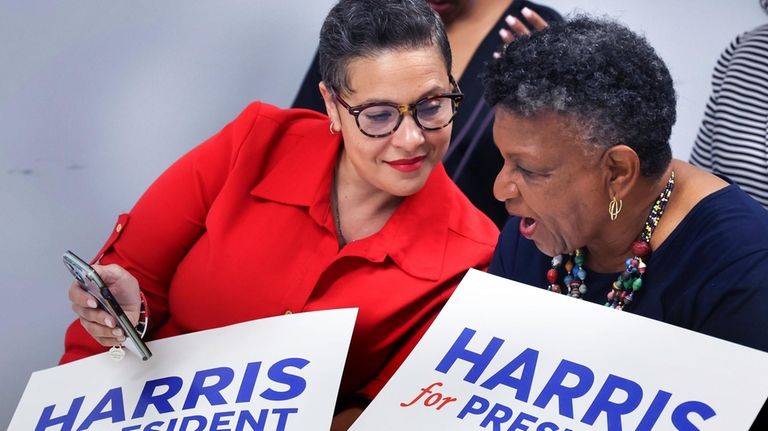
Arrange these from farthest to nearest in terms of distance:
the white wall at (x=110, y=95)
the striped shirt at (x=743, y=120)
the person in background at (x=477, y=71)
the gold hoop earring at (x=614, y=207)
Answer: the white wall at (x=110, y=95) < the person in background at (x=477, y=71) < the striped shirt at (x=743, y=120) < the gold hoop earring at (x=614, y=207)

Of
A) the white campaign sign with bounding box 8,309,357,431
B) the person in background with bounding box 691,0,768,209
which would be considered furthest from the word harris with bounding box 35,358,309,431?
the person in background with bounding box 691,0,768,209

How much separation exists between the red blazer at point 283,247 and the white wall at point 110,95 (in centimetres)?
97

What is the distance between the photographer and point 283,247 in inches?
86.4

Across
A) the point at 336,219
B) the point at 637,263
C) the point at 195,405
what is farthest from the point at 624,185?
the point at 195,405

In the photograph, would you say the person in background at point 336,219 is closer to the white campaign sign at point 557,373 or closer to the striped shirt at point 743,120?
the white campaign sign at point 557,373

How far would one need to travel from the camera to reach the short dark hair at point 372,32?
2053 mm

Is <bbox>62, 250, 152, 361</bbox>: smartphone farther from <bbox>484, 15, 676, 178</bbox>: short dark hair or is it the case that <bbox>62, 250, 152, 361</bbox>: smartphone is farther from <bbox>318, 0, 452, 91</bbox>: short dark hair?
<bbox>484, 15, 676, 178</bbox>: short dark hair

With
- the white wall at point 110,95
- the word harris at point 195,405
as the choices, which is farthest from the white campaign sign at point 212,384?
the white wall at point 110,95

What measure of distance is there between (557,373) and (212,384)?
0.59 meters

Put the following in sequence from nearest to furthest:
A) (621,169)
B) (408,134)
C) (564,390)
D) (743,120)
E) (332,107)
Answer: (564,390) < (621,169) < (408,134) < (332,107) < (743,120)

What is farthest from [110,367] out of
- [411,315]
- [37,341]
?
[37,341]

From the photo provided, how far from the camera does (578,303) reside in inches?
68.3

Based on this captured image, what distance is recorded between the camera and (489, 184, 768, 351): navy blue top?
1660mm

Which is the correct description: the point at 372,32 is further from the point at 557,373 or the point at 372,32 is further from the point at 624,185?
the point at 557,373
